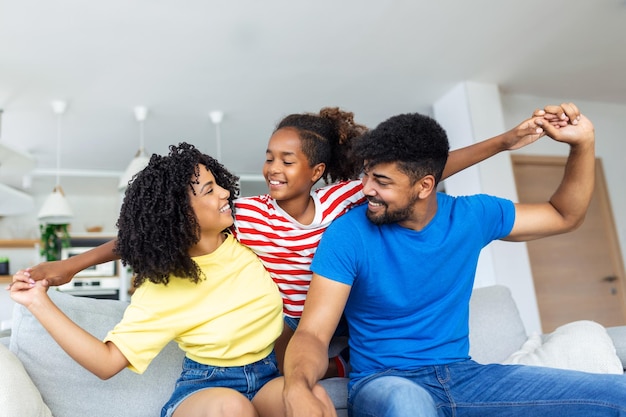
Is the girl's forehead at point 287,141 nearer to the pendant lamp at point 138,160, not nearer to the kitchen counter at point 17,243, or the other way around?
the pendant lamp at point 138,160

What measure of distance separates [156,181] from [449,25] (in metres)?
2.61

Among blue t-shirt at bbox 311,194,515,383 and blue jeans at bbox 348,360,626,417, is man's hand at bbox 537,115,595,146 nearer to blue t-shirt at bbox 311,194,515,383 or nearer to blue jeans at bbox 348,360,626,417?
blue t-shirt at bbox 311,194,515,383

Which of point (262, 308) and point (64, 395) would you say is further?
point (64, 395)

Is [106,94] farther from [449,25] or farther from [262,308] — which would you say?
[262,308]

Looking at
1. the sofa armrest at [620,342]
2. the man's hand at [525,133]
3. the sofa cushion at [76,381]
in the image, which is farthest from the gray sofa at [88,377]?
the sofa armrest at [620,342]

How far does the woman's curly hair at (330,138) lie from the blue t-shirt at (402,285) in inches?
14.6

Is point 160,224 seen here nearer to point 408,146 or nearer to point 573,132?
point 408,146

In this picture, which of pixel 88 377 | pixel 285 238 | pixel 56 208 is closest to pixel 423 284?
pixel 285 238

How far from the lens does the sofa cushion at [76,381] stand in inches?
62.7

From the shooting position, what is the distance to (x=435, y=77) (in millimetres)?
4145

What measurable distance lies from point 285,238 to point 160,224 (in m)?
0.40

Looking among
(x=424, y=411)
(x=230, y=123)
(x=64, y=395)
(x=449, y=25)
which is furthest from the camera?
(x=230, y=123)

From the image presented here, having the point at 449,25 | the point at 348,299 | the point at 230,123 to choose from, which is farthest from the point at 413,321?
the point at 230,123

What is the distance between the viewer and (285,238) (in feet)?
5.20
